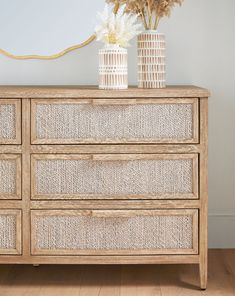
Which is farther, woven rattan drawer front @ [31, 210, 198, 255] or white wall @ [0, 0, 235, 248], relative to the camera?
white wall @ [0, 0, 235, 248]

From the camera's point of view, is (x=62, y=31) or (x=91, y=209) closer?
(x=91, y=209)

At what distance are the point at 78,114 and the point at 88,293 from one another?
724mm

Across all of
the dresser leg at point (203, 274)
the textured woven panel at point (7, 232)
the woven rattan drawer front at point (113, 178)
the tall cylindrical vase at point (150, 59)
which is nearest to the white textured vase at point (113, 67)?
the tall cylindrical vase at point (150, 59)

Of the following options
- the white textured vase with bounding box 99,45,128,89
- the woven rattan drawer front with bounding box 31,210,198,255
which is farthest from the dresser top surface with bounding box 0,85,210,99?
the woven rattan drawer front with bounding box 31,210,198,255

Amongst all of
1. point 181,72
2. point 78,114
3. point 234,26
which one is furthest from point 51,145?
point 234,26

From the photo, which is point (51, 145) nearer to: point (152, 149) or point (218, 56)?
point (152, 149)

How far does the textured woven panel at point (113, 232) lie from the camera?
107 inches

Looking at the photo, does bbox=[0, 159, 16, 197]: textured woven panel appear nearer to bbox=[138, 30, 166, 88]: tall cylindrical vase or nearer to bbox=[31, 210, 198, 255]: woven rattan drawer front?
bbox=[31, 210, 198, 255]: woven rattan drawer front

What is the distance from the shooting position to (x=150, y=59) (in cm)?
284

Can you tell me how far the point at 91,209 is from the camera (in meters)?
2.72

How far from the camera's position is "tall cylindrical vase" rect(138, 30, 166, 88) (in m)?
2.84

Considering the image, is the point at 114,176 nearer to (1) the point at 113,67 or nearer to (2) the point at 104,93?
(2) the point at 104,93

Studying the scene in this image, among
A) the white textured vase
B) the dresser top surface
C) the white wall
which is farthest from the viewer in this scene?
the white wall

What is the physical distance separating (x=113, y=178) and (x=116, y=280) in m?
0.49
